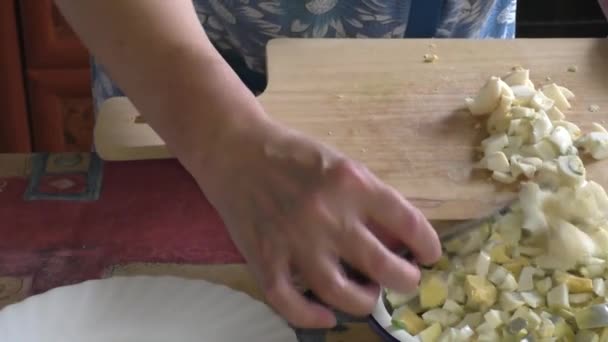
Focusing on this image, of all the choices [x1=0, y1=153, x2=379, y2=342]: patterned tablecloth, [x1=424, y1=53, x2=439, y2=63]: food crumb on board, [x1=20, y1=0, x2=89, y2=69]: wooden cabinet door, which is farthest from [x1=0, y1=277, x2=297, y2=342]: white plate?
[x1=20, y1=0, x2=89, y2=69]: wooden cabinet door

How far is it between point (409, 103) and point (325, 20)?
15 centimetres

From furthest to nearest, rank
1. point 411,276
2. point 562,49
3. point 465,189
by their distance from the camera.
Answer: point 562,49, point 465,189, point 411,276

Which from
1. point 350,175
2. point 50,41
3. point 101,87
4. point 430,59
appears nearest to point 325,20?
point 430,59

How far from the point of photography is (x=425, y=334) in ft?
2.22

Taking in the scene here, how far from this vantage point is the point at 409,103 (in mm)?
857

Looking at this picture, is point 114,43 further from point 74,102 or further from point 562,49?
point 74,102

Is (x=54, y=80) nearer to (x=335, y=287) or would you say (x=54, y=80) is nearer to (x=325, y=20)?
(x=325, y=20)

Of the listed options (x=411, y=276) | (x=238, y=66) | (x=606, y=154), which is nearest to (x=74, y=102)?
(x=238, y=66)

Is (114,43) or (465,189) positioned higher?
(114,43)

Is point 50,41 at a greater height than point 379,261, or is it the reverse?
point 379,261

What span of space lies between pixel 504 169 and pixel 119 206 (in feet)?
1.32

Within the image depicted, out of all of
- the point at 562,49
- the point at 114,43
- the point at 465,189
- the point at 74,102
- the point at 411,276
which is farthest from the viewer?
the point at 74,102

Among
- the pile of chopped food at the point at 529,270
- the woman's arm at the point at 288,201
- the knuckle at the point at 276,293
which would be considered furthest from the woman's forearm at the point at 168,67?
the pile of chopped food at the point at 529,270

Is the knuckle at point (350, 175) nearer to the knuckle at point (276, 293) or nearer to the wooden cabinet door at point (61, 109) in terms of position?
the knuckle at point (276, 293)
